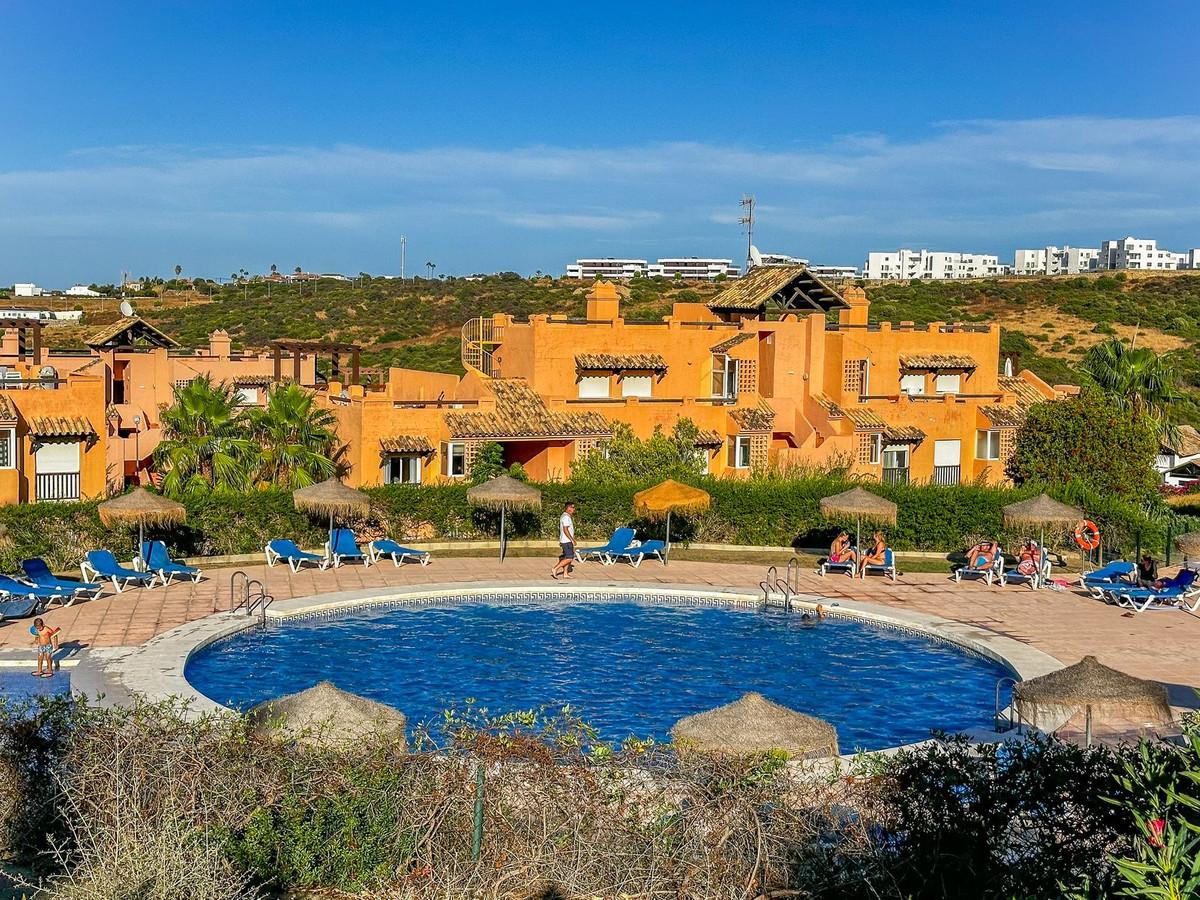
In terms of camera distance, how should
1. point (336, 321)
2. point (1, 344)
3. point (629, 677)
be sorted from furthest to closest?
1. point (336, 321)
2. point (1, 344)
3. point (629, 677)

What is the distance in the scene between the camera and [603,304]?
41.3m

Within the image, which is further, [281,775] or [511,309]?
[511,309]

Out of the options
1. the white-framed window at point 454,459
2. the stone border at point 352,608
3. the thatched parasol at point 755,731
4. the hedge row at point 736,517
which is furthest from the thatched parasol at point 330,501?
the thatched parasol at point 755,731

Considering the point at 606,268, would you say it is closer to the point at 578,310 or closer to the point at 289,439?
the point at 578,310

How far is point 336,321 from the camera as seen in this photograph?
284 ft

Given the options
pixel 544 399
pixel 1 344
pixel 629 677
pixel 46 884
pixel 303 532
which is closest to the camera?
pixel 46 884

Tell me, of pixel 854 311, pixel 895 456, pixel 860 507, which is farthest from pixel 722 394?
pixel 860 507

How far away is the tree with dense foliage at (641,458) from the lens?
34.8 metres

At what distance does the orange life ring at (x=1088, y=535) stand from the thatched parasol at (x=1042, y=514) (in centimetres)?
221

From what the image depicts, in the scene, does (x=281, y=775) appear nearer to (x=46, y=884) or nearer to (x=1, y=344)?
(x=46, y=884)

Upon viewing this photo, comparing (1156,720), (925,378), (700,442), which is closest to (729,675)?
(1156,720)

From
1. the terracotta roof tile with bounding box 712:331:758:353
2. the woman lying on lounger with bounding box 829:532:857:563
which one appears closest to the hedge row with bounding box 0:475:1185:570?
the woman lying on lounger with bounding box 829:532:857:563

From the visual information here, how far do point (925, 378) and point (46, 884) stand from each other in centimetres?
3923

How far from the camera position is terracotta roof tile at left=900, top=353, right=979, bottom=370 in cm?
4569
